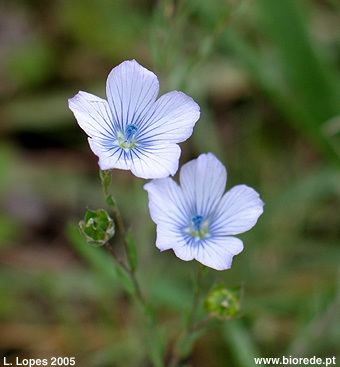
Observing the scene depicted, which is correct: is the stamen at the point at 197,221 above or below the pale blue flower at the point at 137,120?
below

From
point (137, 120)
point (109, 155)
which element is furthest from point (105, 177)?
point (137, 120)

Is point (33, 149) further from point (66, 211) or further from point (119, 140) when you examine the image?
point (119, 140)

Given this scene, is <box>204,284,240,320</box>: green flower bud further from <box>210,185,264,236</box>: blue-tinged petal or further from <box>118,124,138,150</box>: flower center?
<box>118,124,138,150</box>: flower center

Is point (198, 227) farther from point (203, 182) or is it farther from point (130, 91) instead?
point (130, 91)

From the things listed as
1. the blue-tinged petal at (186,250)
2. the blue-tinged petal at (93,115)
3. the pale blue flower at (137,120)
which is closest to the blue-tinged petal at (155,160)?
the pale blue flower at (137,120)

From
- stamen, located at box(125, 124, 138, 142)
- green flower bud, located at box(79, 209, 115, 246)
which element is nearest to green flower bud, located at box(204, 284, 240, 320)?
green flower bud, located at box(79, 209, 115, 246)

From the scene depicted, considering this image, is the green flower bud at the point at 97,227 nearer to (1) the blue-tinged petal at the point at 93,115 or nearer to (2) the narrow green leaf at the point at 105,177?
(2) the narrow green leaf at the point at 105,177
